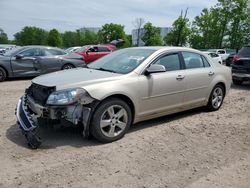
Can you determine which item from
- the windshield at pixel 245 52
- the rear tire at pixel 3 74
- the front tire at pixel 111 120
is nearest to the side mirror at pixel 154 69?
the front tire at pixel 111 120

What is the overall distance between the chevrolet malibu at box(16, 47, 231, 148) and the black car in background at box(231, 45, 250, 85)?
486 cm

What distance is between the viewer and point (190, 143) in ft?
15.7

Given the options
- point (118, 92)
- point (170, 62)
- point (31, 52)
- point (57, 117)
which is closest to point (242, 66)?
point (170, 62)

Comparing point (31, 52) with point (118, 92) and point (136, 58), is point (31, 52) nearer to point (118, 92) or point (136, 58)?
point (136, 58)

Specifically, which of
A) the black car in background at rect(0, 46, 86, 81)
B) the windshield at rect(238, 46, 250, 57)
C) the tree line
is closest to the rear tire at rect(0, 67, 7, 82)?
the black car in background at rect(0, 46, 86, 81)

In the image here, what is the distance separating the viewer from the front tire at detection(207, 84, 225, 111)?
676cm

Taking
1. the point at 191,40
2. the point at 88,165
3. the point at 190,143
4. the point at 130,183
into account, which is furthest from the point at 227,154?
the point at 191,40

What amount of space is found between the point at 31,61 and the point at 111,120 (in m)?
8.18

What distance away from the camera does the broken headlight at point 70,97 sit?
14.4ft

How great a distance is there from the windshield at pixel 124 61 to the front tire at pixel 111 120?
0.67 metres

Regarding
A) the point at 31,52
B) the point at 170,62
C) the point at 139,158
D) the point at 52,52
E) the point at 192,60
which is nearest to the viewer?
the point at 139,158

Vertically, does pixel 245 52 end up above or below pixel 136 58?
below

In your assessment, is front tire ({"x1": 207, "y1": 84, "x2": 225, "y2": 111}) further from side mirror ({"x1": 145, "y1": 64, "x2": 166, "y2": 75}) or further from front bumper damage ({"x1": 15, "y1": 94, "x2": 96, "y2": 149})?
front bumper damage ({"x1": 15, "y1": 94, "x2": 96, "y2": 149})

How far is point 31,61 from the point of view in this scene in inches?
469
